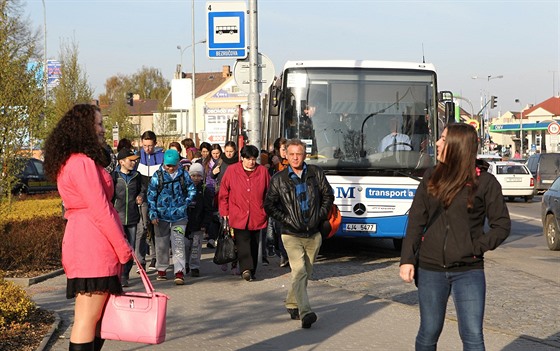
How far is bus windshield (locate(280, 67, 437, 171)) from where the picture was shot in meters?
15.3

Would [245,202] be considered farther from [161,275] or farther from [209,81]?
[209,81]

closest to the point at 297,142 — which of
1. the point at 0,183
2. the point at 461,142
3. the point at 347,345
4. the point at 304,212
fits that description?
the point at 304,212

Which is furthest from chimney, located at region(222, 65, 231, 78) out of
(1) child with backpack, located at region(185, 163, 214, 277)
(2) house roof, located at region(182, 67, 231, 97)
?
(1) child with backpack, located at region(185, 163, 214, 277)

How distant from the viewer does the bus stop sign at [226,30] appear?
1534cm

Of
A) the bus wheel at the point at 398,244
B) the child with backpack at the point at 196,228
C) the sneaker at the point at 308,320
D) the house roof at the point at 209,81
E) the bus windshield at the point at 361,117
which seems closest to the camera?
the sneaker at the point at 308,320

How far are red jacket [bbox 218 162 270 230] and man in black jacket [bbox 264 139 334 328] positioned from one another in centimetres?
267

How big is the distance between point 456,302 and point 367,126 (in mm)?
10046

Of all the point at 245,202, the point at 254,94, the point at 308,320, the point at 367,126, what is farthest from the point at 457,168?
the point at 367,126

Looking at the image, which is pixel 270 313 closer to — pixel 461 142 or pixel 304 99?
pixel 461 142

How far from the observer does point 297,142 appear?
9.65 metres

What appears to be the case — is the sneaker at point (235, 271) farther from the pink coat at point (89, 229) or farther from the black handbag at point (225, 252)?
the pink coat at point (89, 229)

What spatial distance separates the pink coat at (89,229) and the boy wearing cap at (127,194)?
20.4 feet

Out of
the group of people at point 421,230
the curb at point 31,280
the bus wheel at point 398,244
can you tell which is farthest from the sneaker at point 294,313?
the bus wheel at point 398,244

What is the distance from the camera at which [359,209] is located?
1508 centimetres
